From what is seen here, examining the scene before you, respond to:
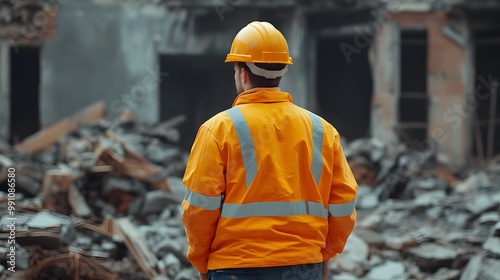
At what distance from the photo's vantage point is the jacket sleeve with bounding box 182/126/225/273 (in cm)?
307

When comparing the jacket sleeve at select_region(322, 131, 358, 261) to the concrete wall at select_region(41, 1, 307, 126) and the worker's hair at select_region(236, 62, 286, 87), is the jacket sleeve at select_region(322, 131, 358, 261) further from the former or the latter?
the concrete wall at select_region(41, 1, 307, 126)

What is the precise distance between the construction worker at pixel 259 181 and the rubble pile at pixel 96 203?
8.74 feet

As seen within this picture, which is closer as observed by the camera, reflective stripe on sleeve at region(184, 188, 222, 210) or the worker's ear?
reflective stripe on sleeve at region(184, 188, 222, 210)

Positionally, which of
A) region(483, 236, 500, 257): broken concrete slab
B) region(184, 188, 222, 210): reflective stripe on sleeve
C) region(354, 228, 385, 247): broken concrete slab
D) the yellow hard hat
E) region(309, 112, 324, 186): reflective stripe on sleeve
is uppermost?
the yellow hard hat

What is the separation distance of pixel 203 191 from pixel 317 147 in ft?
1.71

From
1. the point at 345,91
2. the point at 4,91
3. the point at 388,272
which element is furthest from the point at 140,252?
the point at 345,91

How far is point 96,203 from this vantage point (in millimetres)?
9172

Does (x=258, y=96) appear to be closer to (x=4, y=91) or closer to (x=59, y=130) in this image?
(x=59, y=130)

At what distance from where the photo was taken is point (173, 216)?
29.9ft

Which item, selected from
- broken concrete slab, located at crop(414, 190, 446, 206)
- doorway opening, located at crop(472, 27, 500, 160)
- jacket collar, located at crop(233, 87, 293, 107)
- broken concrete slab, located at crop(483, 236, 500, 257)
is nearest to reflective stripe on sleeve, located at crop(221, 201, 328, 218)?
jacket collar, located at crop(233, 87, 293, 107)

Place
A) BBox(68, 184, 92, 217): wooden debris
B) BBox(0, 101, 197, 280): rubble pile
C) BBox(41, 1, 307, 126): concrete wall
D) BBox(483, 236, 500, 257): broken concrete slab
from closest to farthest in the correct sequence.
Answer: BBox(0, 101, 197, 280): rubble pile → BBox(483, 236, 500, 257): broken concrete slab → BBox(68, 184, 92, 217): wooden debris → BBox(41, 1, 307, 126): concrete wall

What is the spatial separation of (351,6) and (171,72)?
4.01 meters

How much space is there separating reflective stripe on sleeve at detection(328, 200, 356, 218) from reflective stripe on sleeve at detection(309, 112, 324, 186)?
0.16 metres

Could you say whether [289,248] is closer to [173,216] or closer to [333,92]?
[173,216]
